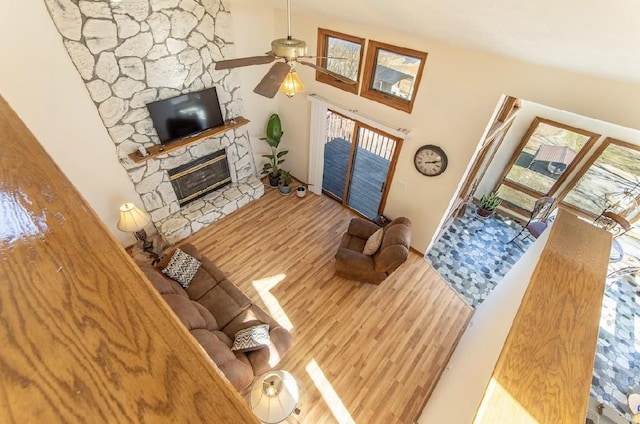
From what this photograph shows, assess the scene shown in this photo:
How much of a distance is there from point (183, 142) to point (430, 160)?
371cm

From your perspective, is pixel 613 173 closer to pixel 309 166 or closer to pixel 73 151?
pixel 309 166

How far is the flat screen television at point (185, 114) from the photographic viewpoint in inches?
164

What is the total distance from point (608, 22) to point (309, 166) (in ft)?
15.0

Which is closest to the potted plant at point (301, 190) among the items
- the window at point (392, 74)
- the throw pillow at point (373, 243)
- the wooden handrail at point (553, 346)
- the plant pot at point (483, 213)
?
the throw pillow at point (373, 243)

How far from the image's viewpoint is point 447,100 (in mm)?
3576

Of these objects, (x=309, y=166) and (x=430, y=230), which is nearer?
(x=430, y=230)

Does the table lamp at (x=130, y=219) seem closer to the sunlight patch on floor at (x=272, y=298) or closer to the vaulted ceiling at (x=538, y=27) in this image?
the sunlight patch on floor at (x=272, y=298)

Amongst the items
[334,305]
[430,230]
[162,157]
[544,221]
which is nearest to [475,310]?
[430,230]

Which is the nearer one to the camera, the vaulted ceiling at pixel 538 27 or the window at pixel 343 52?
the vaulted ceiling at pixel 538 27

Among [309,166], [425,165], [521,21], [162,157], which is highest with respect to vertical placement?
[521,21]

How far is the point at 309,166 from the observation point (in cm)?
579

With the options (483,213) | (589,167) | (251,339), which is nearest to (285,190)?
(251,339)

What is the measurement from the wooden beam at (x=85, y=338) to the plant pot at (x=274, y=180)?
5394mm

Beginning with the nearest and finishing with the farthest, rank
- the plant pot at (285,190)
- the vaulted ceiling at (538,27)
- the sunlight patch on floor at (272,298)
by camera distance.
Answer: the vaulted ceiling at (538,27), the sunlight patch on floor at (272,298), the plant pot at (285,190)
